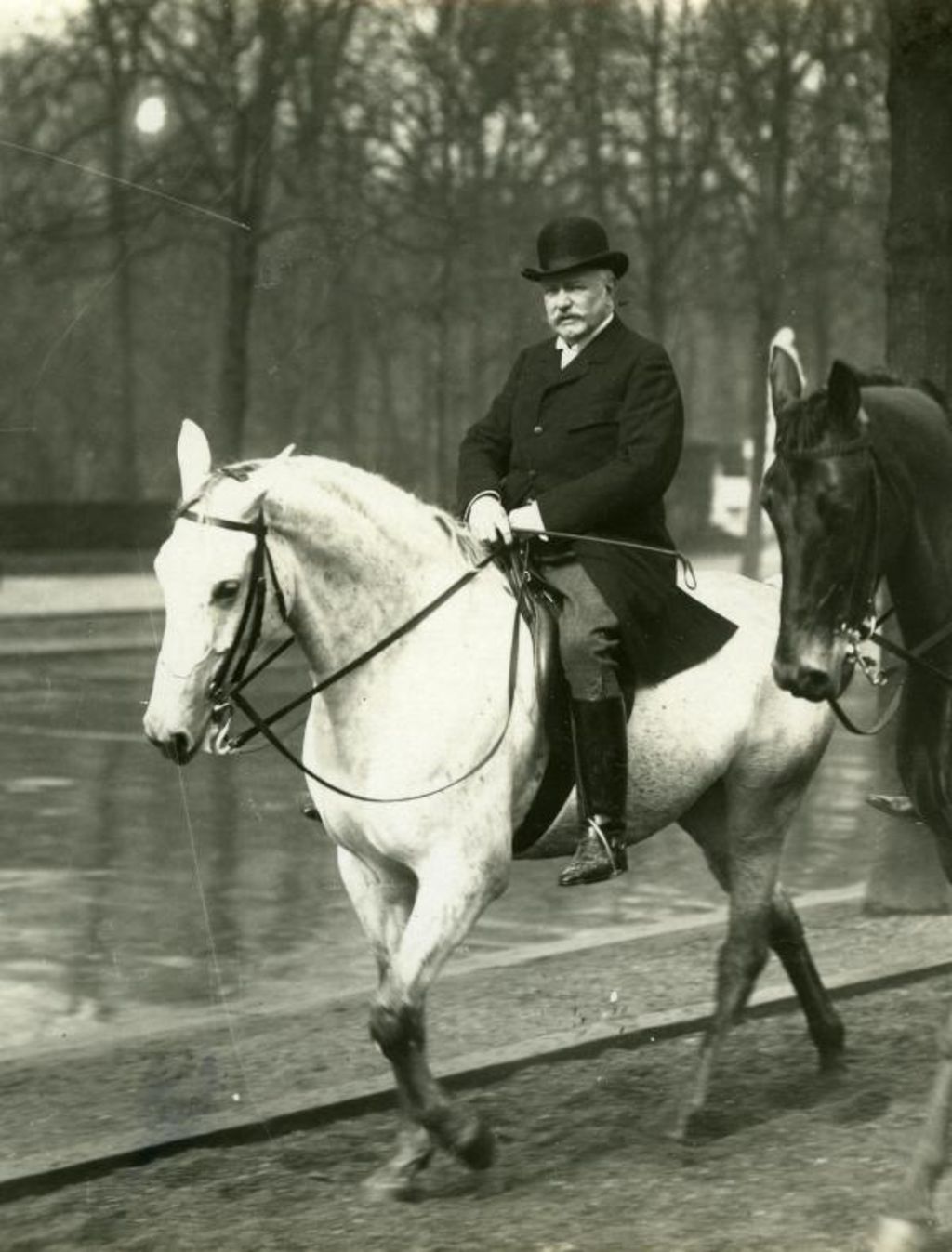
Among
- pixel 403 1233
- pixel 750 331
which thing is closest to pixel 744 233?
pixel 750 331

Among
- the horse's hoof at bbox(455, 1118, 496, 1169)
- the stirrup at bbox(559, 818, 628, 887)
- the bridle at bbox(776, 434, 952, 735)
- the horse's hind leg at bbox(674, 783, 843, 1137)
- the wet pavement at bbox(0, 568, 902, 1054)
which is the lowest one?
the wet pavement at bbox(0, 568, 902, 1054)

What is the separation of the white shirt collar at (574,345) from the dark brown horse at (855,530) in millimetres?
881

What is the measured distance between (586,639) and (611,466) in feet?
1.77

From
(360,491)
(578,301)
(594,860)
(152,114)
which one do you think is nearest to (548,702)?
(594,860)

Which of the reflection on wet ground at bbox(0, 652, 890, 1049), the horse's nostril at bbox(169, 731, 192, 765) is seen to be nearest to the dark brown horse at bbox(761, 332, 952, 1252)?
the horse's nostril at bbox(169, 731, 192, 765)

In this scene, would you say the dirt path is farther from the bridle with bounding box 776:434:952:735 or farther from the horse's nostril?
the bridle with bounding box 776:434:952:735

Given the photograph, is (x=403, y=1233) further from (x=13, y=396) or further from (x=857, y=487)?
(x=13, y=396)

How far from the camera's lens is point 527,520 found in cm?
604

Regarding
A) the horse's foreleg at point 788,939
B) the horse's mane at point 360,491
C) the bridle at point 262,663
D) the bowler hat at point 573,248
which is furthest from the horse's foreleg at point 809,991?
the bowler hat at point 573,248

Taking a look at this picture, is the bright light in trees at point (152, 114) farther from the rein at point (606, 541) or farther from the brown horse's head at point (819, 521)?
the brown horse's head at point (819, 521)

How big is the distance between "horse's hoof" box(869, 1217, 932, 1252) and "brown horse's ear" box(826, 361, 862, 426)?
77.8 inches

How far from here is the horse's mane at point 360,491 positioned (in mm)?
5281

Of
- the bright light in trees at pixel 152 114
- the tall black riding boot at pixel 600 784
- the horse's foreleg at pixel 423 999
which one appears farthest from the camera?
the bright light in trees at pixel 152 114

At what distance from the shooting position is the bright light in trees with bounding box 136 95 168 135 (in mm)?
12211
